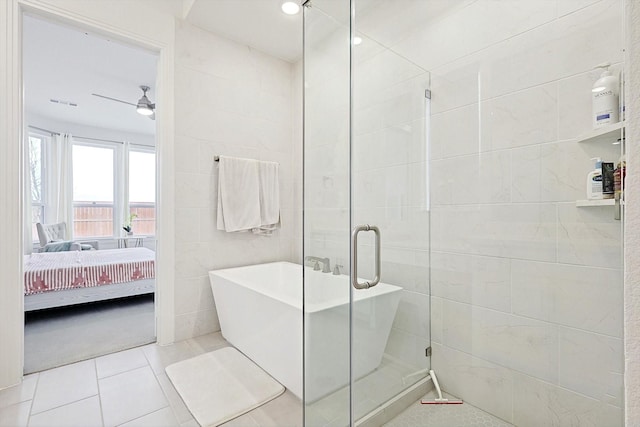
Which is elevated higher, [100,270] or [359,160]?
[359,160]

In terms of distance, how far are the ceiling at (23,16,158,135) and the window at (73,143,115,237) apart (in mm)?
722

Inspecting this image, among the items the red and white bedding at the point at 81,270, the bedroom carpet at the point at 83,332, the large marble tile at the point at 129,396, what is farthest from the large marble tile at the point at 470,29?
the red and white bedding at the point at 81,270

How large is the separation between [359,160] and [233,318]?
5.50 ft

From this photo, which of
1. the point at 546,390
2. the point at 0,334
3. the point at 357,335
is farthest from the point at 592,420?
the point at 0,334

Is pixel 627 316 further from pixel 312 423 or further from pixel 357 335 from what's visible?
pixel 312 423

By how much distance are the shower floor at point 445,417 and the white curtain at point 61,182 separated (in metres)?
6.30

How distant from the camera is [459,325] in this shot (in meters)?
1.83

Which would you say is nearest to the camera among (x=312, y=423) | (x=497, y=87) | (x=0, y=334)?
(x=312, y=423)

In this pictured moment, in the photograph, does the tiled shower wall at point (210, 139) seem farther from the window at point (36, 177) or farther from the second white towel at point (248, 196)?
A: the window at point (36, 177)

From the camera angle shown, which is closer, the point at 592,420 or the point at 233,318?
the point at 592,420

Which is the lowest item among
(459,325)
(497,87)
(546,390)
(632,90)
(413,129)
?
(546,390)

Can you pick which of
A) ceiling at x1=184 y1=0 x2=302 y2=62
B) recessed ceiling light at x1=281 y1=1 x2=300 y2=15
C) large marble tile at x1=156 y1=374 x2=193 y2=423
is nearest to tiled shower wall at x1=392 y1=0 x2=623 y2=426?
recessed ceiling light at x1=281 y1=1 x2=300 y2=15

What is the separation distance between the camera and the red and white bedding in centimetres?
313

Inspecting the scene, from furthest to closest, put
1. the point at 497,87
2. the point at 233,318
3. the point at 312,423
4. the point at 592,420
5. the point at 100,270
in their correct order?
the point at 100,270
the point at 233,318
the point at 497,87
the point at 312,423
the point at 592,420
